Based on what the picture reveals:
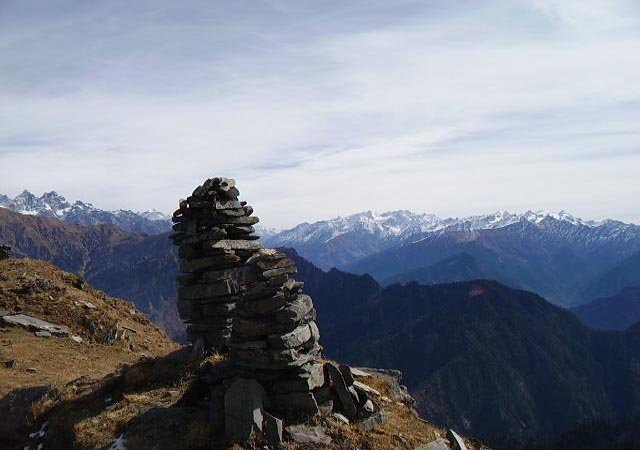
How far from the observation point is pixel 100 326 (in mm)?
43906

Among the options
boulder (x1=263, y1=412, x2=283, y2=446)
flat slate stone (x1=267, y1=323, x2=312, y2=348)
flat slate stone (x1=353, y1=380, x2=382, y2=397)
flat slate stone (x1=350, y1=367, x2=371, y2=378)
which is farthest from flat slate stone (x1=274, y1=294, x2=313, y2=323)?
flat slate stone (x1=350, y1=367, x2=371, y2=378)

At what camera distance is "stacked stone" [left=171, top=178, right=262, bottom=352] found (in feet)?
97.8

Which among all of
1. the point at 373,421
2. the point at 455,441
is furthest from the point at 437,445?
the point at 373,421

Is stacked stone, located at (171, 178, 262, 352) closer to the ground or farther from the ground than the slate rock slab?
farther from the ground

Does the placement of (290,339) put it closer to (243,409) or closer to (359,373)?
(243,409)

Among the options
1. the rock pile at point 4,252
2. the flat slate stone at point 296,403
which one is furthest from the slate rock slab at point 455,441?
the rock pile at point 4,252

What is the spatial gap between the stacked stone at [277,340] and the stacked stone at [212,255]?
6059 mm

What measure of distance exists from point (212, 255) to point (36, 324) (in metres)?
20.1

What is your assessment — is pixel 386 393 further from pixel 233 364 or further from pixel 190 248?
pixel 190 248

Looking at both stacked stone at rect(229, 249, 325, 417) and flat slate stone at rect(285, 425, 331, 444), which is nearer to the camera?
flat slate stone at rect(285, 425, 331, 444)

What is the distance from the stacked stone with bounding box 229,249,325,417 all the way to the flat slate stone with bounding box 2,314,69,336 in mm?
24117

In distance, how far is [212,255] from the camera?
30.4 m

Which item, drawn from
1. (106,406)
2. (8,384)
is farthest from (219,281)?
(8,384)

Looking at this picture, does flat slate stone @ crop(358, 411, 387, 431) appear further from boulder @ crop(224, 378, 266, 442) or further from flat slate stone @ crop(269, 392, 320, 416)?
boulder @ crop(224, 378, 266, 442)
